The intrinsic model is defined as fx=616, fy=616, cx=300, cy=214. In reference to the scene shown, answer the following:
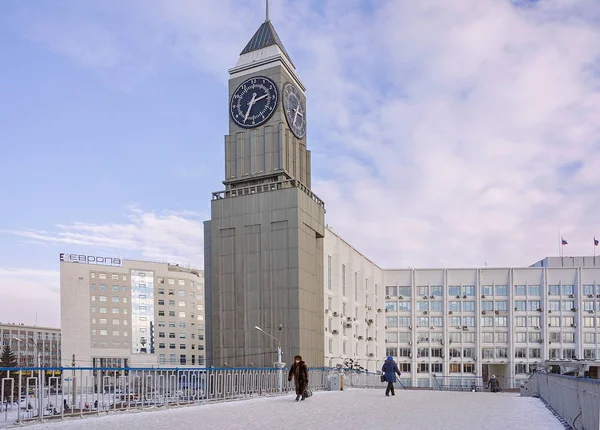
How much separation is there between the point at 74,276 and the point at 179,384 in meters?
94.9

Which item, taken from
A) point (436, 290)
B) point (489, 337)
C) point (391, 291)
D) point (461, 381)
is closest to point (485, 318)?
point (489, 337)

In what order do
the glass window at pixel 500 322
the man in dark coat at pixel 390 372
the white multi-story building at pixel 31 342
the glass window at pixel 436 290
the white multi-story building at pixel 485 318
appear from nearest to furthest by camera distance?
1. the man in dark coat at pixel 390 372
2. the white multi-story building at pixel 485 318
3. the glass window at pixel 500 322
4. the glass window at pixel 436 290
5. the white multi-story building at pixel 31 342

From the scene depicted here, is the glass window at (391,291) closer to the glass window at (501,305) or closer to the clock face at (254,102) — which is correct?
the glass window at (501,305)

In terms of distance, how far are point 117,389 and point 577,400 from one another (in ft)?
37.4

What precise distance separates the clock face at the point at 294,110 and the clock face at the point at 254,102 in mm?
1250

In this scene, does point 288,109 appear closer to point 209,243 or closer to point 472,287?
point 209,243

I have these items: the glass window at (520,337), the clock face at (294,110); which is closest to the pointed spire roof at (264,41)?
the clock face at (294,110)

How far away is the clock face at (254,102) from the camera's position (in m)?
54.5

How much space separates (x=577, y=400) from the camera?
1227 centimetres

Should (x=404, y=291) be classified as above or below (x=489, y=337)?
above

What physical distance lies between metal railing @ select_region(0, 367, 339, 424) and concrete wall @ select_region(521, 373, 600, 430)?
33.5 ft

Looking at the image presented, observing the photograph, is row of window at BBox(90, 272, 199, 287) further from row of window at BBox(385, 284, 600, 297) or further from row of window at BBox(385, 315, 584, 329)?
row of window at BBox(385, 315, 584, 329)

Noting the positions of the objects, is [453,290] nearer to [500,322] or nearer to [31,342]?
[500,322]

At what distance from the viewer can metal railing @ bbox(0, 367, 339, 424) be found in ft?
46.3
